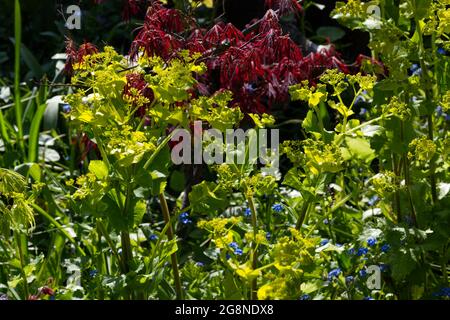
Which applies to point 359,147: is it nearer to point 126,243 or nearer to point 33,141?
point 126,243

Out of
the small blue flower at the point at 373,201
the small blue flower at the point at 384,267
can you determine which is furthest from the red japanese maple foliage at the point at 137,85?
the small blue flower at the point at 373,201

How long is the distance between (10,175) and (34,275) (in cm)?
82

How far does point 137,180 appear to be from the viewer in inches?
104

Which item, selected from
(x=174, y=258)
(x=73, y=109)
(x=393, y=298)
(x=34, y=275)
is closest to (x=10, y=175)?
(x=73, y=109)

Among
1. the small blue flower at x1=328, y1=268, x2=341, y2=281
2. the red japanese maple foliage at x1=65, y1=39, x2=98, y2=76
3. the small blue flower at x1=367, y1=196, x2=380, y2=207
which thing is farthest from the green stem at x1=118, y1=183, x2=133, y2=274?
the small blue flower at x1=367, y1=196, x2=380, y2=207

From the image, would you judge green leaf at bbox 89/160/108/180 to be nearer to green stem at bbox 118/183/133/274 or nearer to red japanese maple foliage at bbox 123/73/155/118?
green stem at bbox 118/183/133/274

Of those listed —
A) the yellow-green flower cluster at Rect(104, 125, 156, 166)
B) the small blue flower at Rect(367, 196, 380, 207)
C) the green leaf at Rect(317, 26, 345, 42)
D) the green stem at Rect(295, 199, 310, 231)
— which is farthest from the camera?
the green leaf at Rect(317, 26, 345, 42)

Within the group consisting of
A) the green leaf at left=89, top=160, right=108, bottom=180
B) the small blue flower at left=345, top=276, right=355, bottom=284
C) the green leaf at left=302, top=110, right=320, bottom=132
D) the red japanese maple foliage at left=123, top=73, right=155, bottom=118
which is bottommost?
the small blue flower at left=345, top=276, right=355, bottom=284

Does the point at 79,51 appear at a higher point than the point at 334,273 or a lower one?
higher

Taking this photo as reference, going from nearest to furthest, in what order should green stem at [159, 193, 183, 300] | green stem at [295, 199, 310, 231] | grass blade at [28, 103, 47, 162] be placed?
green stem at [295, 199, 310, 231] → green stem at [159, 193, 183, 300] → grass blade at [28, 103, 47, 162]

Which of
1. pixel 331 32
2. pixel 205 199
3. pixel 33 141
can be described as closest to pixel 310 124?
pixel 205 199

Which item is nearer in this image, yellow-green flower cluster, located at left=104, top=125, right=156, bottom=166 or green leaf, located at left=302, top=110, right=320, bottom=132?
yellow-green flower cluster, located at left=104, top=125, right=156, bottom=166

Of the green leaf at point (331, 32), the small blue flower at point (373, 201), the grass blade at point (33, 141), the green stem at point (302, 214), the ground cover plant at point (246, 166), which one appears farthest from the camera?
the green leaf at point (331, 32)

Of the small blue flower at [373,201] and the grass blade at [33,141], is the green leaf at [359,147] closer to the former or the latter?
the small blue flower at [373,201]
